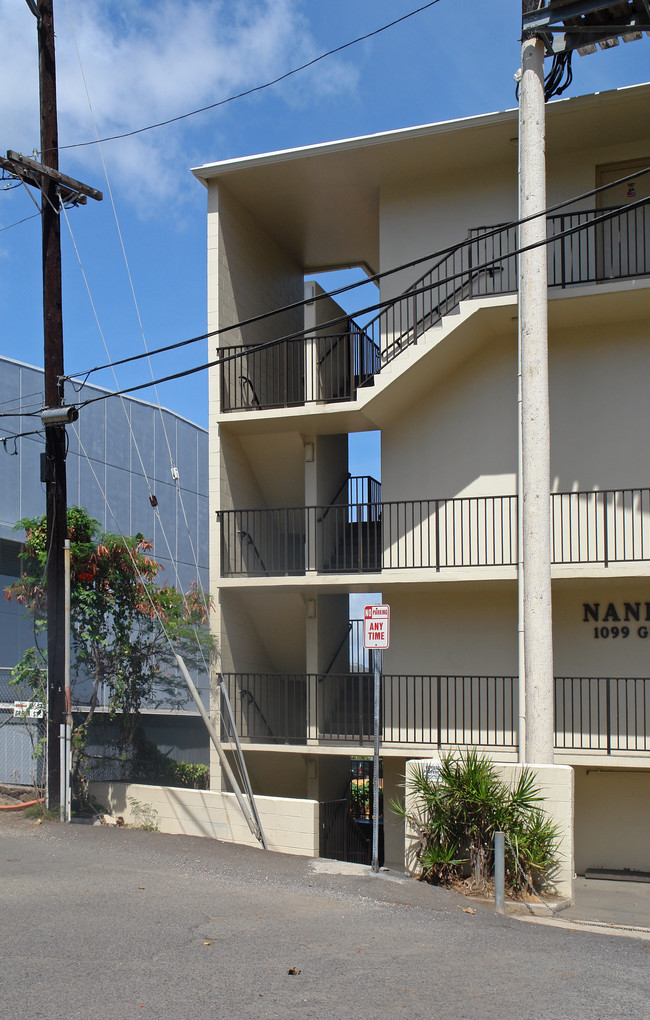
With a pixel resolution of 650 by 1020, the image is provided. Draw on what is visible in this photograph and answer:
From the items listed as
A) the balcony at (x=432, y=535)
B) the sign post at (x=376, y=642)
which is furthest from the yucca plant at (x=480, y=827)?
the balcony at (x=432, y=535)

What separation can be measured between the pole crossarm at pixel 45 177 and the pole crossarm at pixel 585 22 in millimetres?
7079

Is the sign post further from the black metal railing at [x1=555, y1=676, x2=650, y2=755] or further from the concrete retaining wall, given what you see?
the black metal railing at [x1=555, y1=676, x2=650, y2=755]

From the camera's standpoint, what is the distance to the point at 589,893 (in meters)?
14.1

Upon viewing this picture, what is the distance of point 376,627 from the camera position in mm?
12297

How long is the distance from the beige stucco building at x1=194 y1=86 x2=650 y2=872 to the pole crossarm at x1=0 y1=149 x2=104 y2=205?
9.19 feet

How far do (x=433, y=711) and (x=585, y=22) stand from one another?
11.0 m

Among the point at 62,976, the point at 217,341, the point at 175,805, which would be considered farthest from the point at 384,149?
the point at 62,976

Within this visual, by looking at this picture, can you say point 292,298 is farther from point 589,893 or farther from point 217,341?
point 589,893

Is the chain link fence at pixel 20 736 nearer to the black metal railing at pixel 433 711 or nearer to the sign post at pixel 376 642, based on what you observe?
the black metal railing at pixel 433 711

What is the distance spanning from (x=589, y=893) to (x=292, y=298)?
1338 cm

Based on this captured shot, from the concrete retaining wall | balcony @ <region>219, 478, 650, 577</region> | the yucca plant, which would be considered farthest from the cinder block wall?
balcony @ <region>219, 478, 650, 577</region>

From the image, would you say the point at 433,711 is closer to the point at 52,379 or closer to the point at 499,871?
the point at 499,871

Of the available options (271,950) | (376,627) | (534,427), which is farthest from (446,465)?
(271,950)

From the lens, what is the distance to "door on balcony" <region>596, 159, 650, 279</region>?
646 inches
